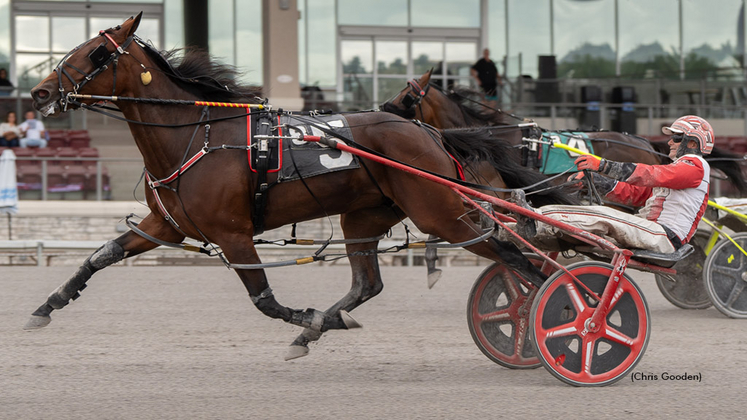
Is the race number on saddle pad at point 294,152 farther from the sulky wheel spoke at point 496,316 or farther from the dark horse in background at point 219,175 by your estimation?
the sulky wheel spoke at point 496,316

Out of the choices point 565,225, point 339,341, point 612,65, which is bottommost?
point 339,341

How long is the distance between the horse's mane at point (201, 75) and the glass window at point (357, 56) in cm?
1571

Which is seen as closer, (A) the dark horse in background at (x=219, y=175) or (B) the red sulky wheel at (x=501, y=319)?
(A) the dark horse in background at (x=219, y=175)

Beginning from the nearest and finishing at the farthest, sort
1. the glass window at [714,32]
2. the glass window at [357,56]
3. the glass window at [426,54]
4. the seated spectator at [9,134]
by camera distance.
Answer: the seated spectator at [9,134], the glass window at [357,56], the glass window at [426,54], the glass window at [714,32]

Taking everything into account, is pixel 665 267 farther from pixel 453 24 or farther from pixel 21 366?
pixel 453 24

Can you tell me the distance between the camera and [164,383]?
4.80 metres

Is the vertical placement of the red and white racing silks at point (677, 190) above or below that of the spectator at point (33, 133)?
below

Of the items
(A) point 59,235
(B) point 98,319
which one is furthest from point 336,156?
(A) point 59,235

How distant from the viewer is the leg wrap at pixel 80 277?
5062 millimetres

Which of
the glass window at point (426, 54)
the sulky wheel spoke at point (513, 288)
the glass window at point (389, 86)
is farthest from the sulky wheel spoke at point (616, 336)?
the glass window at point (426, 54)

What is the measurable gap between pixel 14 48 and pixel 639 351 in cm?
1901

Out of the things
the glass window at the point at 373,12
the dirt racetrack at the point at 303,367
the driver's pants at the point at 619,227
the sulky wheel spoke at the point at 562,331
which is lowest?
the dirt racetrack at the point at 303,367

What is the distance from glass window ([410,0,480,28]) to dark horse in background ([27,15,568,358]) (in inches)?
670

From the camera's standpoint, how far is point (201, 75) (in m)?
5.26
